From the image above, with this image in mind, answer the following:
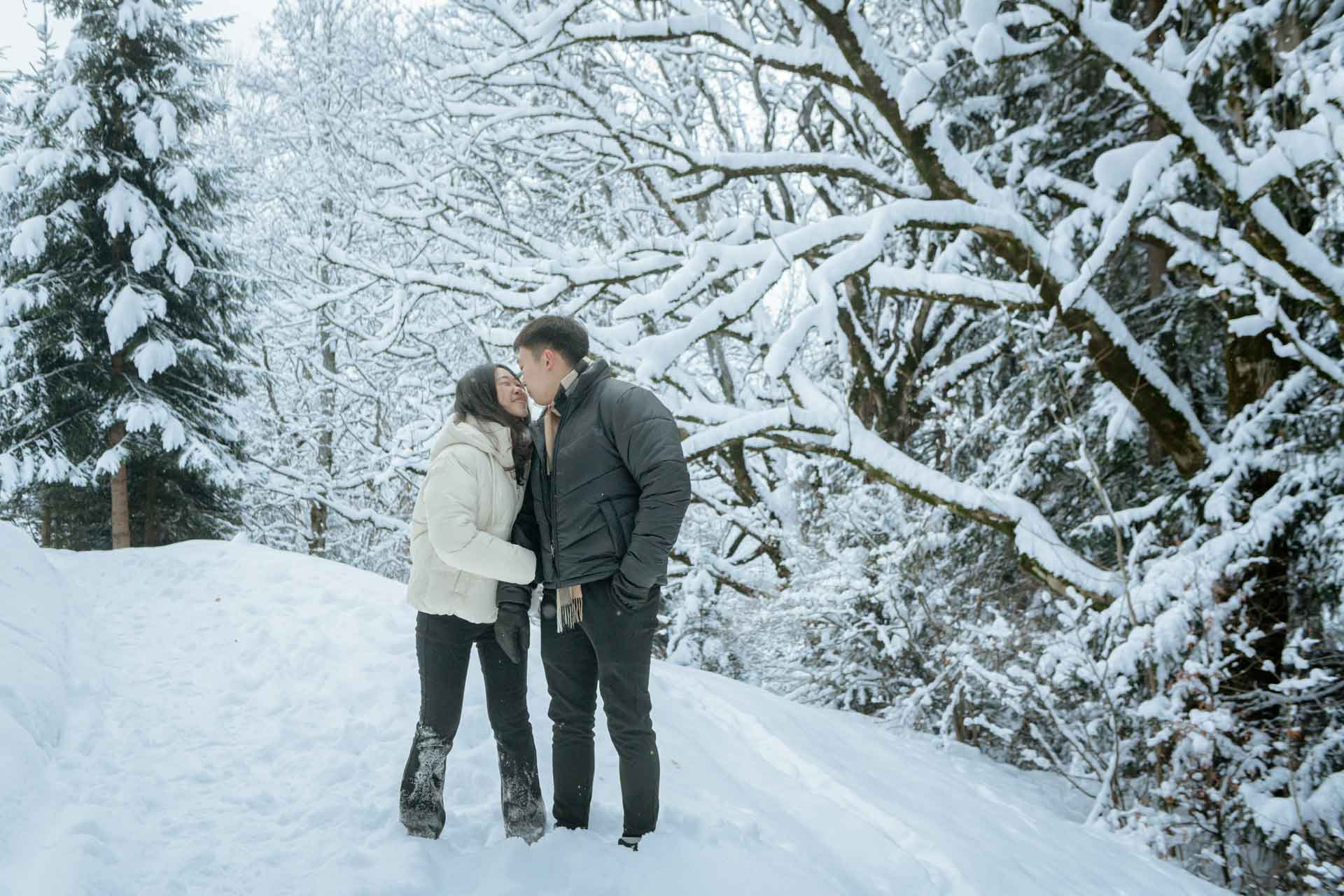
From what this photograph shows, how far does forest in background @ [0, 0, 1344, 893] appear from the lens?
4574 mm

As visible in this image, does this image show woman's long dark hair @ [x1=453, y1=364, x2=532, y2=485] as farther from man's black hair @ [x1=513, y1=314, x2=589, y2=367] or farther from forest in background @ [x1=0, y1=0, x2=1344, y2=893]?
forest in background @ [x1=0, y1=0, x2=1344, y2=893]

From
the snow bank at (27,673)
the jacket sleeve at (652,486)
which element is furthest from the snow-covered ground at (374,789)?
the jacket sleeve at (652,486)

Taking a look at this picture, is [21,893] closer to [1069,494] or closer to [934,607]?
[934,607]

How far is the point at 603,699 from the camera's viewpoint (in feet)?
9.18

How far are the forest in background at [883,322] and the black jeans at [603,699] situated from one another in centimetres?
224

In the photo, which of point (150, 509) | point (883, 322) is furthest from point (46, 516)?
point (883, 322)

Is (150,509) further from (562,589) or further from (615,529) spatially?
(615,529)

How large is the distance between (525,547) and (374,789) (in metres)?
1.30

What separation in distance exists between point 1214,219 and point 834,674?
504cm

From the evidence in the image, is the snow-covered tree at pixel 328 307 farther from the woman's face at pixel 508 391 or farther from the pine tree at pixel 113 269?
the woman's face at pixel 508 391

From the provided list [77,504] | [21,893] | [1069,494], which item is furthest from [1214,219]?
[77,504]

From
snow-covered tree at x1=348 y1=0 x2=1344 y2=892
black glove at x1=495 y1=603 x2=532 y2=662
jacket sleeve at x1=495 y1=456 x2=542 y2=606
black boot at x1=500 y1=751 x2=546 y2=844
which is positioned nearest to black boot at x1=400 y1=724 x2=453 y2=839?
black boot at x1=500 y1=751 x2=546 y2=844

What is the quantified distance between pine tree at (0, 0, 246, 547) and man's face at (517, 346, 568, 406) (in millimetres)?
9624

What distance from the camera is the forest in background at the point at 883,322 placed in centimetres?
457
